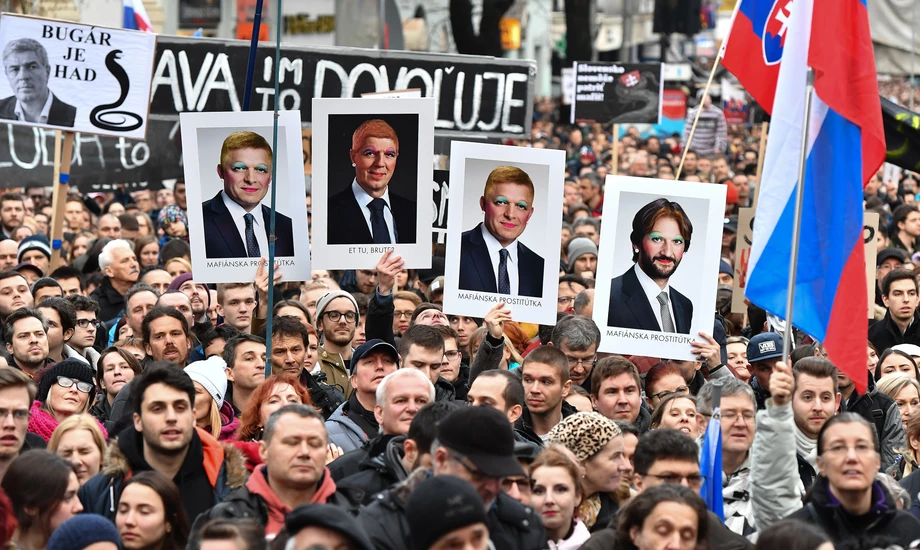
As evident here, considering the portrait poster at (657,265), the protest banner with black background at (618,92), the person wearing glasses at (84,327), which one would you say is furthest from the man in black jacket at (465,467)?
the protest banner with black background at (618,92)

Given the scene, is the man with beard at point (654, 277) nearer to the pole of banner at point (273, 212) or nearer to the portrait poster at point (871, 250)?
the pole of banner at point (273, 212)

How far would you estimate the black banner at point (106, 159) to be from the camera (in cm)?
1446

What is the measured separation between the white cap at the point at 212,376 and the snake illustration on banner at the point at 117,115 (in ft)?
13.2

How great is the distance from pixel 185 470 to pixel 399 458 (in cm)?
79

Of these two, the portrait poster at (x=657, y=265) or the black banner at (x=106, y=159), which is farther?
the black banner at (x=106, y=159)

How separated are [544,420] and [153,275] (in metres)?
4.03

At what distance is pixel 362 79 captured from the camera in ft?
Answer: 41.3

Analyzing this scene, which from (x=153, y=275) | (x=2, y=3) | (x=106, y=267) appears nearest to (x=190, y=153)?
(x=153, y=275)

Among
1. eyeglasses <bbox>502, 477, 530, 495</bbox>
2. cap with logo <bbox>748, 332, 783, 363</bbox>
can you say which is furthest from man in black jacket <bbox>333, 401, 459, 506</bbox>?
cap with logo <bbox>748, 332, 783, 363</bbox>

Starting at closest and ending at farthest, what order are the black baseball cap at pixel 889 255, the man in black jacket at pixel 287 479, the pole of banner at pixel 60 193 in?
the man in black jacket at pixel 287 479 → the pole of banner at pixel 60 193 → the black baseball cap at pixel 889 255

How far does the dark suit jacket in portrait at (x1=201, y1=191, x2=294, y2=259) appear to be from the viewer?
26.5 ft

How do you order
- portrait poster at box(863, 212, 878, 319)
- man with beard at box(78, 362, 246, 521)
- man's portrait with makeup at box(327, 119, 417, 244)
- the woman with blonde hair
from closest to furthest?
man with beard at box(78, 362, 246, 521), the woman with blonde hair, man's portrait with makeup at box(327, 119, 417, 244), portrait poster at box(863, 212, 878, 319)

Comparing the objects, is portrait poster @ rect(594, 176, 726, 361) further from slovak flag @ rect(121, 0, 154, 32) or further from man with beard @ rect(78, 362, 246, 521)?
slovak flag @ rect(121, 0, 154, 32)

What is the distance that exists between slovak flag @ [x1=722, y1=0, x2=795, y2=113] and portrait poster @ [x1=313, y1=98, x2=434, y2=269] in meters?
1.67
